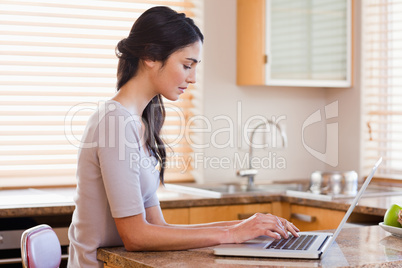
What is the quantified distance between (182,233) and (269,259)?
0.26m

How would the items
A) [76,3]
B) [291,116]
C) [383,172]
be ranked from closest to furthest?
[76,3]
[383,172]
[291,116]

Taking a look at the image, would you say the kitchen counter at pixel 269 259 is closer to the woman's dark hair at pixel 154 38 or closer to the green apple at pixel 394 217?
the green apple at pixel 394 217

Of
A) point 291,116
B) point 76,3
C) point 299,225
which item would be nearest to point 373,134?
point 291,116

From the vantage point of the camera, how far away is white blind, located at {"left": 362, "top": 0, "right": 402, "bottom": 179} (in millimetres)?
3768

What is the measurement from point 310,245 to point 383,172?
86.7 inches

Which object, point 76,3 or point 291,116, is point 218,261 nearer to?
point 76,3

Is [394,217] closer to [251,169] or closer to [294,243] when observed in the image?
[294,243]

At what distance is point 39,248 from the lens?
1.87 meters

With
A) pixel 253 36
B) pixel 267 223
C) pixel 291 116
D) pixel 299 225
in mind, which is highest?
pixel 253 36

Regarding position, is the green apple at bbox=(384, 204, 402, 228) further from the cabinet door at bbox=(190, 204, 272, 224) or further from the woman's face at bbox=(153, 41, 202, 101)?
the cabinet door at bbox=(190, 204, 272, 224)

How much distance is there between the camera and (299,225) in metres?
3.18

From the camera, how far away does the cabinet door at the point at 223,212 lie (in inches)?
120

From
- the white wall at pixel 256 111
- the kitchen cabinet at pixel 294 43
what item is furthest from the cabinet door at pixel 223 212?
the kitchen cabinet at pixel 294 43

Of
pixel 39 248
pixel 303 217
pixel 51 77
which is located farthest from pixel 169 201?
pixel 39 248
